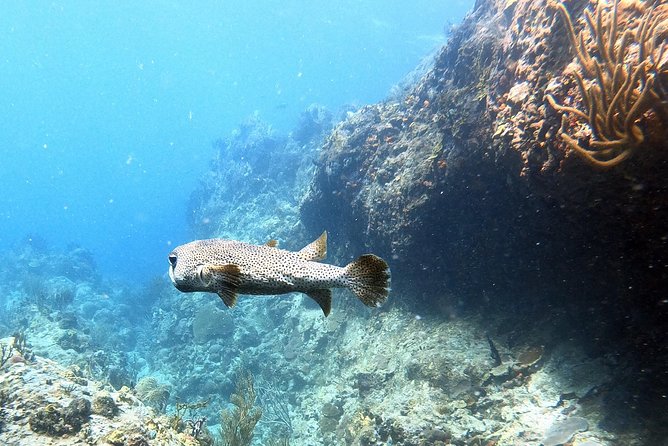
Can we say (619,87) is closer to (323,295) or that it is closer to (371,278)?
(371,278)

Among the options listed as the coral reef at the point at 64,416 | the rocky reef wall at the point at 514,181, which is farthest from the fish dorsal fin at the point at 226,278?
the rocky reef wall at the point at 514,181

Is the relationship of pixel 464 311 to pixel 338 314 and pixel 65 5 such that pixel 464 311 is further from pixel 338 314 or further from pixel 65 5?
pixel 65 5

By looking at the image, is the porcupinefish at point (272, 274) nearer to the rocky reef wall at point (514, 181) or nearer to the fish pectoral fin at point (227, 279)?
the fish pectoral fin at point (227, 279)

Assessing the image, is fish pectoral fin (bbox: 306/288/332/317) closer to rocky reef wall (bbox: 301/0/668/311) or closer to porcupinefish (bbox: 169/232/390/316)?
porcupinefish (bbox: 169/232/390/316)

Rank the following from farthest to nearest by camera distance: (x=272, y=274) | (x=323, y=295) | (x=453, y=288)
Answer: (x=453, y=288) → (x=323, y=295) → (x=272, y=274)

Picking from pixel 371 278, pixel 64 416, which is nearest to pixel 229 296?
pixel 371 278

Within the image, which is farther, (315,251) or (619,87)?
(619,87)

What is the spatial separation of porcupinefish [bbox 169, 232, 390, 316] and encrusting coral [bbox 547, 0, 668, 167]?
313cm

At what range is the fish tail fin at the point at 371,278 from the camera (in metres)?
2.70

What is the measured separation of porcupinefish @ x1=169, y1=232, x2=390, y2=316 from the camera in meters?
2.73

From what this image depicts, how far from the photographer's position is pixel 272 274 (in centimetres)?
287

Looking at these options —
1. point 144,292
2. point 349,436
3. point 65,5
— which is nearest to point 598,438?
point 349,436

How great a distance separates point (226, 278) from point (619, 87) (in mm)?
4733

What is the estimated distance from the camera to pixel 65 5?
10356 centimetres
